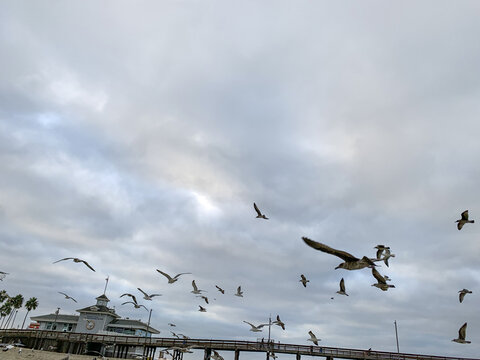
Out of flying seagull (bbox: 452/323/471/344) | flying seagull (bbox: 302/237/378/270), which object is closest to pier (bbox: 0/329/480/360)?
flying seagull (bbox: 452/323/471/344)

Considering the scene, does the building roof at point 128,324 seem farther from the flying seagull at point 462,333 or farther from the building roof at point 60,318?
the flying seagull at point 462,333

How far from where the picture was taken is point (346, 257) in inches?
464

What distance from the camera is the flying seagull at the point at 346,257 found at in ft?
34.7

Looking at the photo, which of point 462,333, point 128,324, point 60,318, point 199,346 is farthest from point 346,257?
point 60,318

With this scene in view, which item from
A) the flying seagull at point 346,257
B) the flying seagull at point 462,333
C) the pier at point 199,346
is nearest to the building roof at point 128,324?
the pier at point 199,346

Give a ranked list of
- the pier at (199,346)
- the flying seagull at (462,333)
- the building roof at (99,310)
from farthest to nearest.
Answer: the building roof at (99,310)
the pier at (199,346)
the flying seagull at (462,333)

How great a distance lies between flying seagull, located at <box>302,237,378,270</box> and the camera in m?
10.6

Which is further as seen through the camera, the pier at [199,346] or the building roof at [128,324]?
the building roof at [128,324]

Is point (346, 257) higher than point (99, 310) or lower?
lower

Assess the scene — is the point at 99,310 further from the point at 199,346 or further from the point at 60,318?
the point at 199,346

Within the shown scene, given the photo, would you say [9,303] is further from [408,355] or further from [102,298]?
[408,355]

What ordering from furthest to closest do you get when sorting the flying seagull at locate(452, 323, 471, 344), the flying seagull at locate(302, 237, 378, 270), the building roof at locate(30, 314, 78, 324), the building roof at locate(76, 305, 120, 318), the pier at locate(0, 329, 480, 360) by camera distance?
1. the building roof at locate(30, 314, 78, 324)
2. the building roof at locate(76, 305, 120, 318)
3. the pier at locate(0, 329, 480, 360)
4. the flying seagull at locate(452, 323, 471, 344)
5. the flying seagull at locate(302, 237, 378, 270)

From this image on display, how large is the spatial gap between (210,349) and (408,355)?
3194 centimetres

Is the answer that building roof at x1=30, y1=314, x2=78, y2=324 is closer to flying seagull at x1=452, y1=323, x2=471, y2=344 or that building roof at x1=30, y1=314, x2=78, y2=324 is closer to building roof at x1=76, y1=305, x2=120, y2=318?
building roof at x1=76, y1=305, x2=120, y2=318
